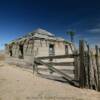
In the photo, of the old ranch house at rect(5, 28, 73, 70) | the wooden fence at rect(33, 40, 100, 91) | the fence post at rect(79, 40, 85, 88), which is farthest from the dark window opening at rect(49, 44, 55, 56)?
the fence post at rect(79, 40, 85, 88)

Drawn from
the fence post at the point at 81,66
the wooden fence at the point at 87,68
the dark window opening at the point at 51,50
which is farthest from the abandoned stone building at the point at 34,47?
the fence post at the point at 81,66

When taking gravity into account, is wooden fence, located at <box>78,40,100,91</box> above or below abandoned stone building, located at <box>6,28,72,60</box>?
below

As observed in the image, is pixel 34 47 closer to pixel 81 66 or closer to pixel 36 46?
pixel 36 46

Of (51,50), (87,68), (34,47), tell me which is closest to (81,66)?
(87,68)

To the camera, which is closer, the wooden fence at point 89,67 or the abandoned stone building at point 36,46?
the wooden fence at point 89,67

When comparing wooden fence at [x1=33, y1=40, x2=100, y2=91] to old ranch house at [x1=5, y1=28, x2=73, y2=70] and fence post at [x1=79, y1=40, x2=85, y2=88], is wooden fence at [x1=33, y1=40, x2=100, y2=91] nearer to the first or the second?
fence post at [x1=79, y1=40, x2=85, y2=88]

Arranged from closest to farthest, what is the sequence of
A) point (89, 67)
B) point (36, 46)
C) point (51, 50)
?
point (89, 67) < point (36, 46) < point (51, 50)

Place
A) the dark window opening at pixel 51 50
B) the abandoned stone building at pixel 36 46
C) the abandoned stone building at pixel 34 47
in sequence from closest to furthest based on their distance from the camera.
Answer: the abandoned stone building at pixel 34 47 < the abandoned stone building at pixel 36 46 < the dark window opening at pixel 51 50

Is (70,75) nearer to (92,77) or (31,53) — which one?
(92,77)

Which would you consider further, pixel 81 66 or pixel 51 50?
pixel 51 50

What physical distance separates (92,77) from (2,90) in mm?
4152

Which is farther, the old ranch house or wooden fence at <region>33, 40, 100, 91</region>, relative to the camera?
the old ranch house

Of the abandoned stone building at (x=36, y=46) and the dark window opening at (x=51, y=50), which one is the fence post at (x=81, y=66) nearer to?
the abandoned stone building at (x=36, y=46)

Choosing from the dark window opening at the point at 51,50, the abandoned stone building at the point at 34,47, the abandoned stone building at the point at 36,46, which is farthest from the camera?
the dark window opening at the point at 51,50
